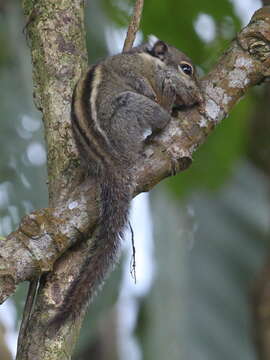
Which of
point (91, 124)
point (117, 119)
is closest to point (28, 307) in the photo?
point (91, 124)

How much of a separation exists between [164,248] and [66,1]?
2291 mm

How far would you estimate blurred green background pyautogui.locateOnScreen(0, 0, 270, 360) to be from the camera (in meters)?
5.30

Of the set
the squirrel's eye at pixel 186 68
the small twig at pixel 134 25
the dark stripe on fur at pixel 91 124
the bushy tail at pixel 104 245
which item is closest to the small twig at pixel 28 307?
the bushy tail at pixel 104 245

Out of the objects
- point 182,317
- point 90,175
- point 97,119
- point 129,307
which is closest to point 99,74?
point 97,119

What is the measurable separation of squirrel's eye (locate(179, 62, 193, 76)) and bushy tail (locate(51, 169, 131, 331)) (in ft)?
4.78

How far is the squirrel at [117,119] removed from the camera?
3375 millimetres

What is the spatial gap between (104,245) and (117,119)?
1070 millimetres

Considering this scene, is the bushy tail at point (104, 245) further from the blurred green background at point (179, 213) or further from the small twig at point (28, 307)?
the blurred green background at point (179, 213)

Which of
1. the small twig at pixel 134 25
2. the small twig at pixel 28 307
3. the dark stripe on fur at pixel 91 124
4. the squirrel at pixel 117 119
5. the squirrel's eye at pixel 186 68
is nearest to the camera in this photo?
the small twig at pixel 28 307

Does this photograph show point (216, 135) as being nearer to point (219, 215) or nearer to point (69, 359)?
point (219, 215)

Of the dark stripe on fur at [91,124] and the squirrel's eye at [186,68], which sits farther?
the squirrel's eye at [186,68]

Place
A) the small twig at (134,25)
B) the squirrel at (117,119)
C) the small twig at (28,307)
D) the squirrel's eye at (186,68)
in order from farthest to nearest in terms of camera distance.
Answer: the squirrel's eye at (186,68) → the small twig at (134,25) → the squirrel at (117,119) → the small twig at (28,307)

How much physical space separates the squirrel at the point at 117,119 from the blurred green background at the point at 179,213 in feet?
1.79

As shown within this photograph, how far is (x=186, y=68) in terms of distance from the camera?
5105mm
